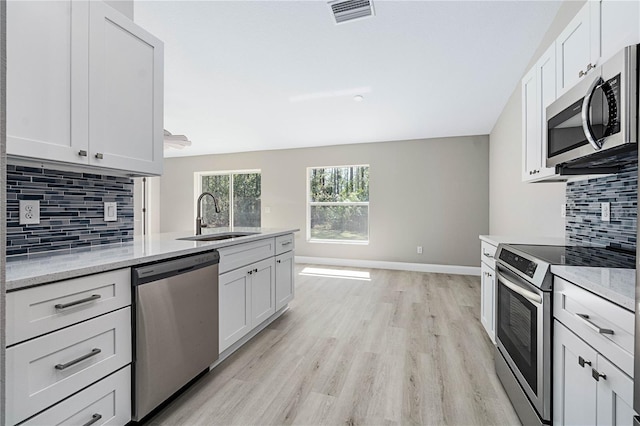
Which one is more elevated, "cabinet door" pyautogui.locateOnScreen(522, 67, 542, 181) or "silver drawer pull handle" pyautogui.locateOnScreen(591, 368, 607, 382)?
"cabinet door" pyautogui.locateOnScreen(522, 67, 542, 181)

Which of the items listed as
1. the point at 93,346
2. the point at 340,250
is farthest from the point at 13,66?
the point at 340,250

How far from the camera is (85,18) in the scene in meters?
1.43

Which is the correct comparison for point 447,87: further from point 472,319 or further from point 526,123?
point 472,319

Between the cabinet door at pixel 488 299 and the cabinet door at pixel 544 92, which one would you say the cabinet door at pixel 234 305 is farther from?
the cabinet door at pixel 544 92

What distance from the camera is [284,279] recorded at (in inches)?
118

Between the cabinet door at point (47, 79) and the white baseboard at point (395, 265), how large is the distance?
470 cm

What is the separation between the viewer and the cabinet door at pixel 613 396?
83cm

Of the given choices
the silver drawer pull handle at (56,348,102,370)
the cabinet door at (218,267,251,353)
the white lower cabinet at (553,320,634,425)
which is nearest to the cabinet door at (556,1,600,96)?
the white lower cabinet at (553,320,634,425)

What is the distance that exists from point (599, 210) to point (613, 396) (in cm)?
152

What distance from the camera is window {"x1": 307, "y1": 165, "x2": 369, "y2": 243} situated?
568 cm

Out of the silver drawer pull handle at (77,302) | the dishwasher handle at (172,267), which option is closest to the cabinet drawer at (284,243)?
the dishwasher handle at (172,267)

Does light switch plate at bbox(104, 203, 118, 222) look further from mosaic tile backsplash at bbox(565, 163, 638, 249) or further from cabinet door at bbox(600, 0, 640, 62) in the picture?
mosaic tile backsplash at bbox(565, 163, 638, 249)

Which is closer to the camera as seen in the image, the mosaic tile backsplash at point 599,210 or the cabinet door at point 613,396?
the cabinet door at point 613,396

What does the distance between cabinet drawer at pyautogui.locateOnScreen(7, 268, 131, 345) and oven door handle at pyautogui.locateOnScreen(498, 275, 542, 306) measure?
1929mm
